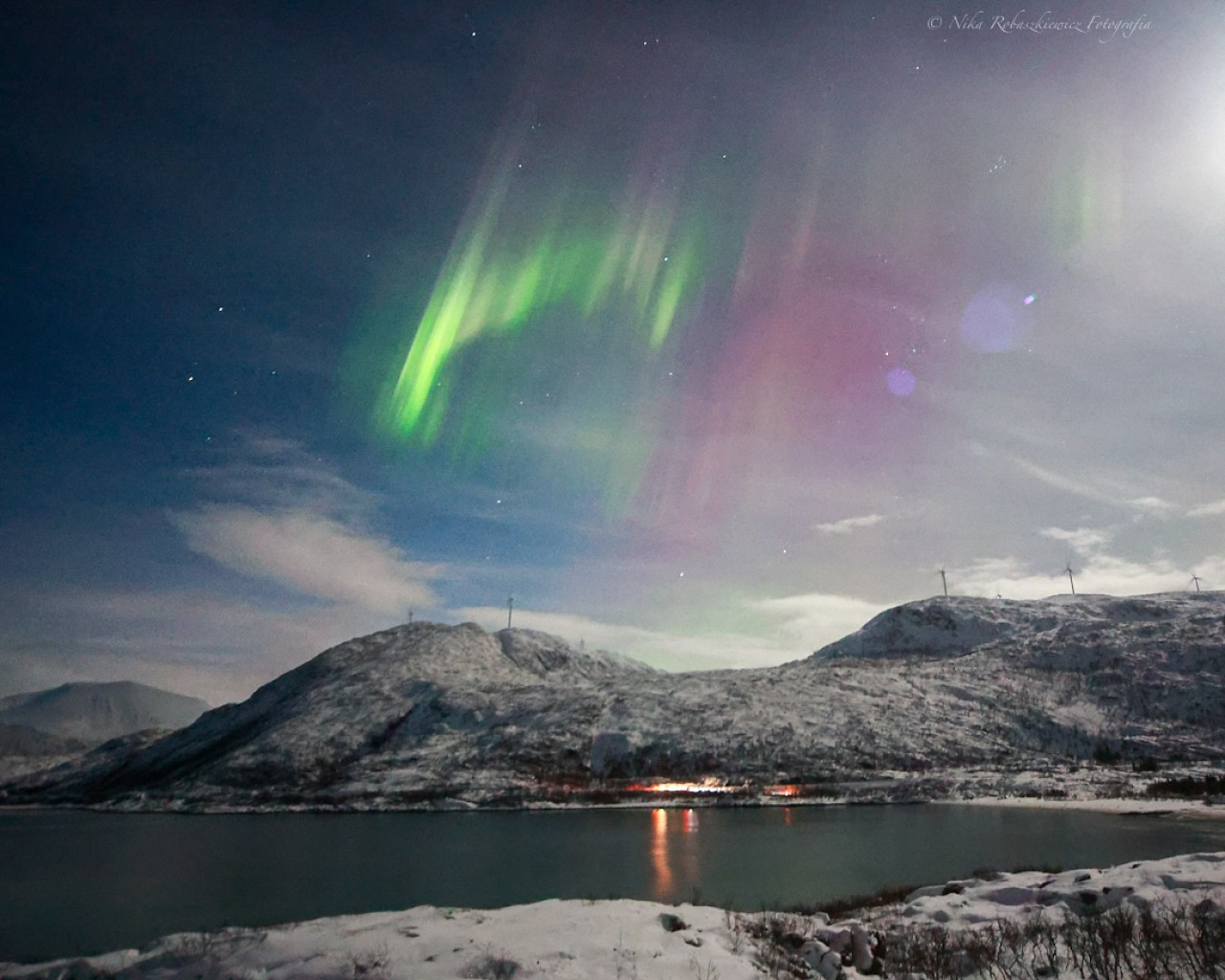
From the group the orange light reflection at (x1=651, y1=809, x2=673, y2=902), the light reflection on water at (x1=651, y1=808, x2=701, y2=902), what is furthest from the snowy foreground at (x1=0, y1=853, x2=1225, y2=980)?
the orange light reflection at (x1=651, y1=809, x2=673, y2=902)

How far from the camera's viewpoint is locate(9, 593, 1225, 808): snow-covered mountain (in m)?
105

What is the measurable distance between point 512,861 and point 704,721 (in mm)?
78051

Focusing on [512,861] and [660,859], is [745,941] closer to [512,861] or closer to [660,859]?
[660,859]

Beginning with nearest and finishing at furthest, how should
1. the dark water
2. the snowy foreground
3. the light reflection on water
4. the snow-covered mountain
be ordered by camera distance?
the snowy foreground, the dark water, the light reflection on water, the snow-covered mountain

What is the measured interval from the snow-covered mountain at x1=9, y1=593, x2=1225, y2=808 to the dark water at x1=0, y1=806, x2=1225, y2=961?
113 ft

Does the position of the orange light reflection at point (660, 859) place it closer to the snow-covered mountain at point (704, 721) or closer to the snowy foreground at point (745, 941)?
the snowy foreground at point (745, 941)

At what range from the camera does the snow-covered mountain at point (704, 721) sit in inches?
4117

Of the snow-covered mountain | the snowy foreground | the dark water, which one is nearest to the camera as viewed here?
the snowy foreground

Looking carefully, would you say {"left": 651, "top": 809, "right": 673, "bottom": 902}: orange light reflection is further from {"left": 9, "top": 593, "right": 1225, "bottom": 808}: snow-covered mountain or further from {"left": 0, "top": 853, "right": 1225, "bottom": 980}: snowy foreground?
{"left": 9, "top": 593, "right": 1225, "bottom": 808}: snow-covered mountain

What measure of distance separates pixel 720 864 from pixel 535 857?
12.7 metres

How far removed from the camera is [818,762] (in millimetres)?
101188

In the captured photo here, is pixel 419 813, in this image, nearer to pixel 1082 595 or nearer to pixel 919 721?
pixel 919 721

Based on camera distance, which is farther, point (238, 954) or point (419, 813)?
point (419, 813)

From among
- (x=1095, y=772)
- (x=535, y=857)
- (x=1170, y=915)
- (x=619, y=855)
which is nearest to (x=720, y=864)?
(x=619, y=855)
